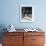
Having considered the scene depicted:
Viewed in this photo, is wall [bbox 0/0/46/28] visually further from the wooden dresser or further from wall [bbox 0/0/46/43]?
the wooden dresser

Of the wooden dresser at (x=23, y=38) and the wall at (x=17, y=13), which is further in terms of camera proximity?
the wall at (x=17, y=13)

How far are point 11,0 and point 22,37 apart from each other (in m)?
1.31

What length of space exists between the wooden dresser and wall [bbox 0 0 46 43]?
58cm

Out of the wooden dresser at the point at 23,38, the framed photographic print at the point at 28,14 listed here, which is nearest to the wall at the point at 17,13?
the framed photographic print at the point at 28,14

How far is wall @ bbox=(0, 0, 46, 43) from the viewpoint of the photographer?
4160 mm

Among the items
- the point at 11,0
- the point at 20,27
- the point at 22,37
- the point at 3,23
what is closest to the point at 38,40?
the point at 22,37

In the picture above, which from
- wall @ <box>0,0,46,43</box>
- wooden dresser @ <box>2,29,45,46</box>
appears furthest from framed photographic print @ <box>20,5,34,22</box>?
wooden dresser @ <box>2,29,45,46</box>

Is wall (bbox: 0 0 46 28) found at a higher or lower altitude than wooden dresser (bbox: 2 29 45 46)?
higher

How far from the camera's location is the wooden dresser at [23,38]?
145 inches

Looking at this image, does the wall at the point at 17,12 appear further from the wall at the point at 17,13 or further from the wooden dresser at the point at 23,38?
the wooden dresser at the point at 23,38

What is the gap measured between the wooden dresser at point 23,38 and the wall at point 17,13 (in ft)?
1.90

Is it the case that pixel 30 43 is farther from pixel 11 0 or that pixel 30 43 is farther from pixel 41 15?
pixel 11 0

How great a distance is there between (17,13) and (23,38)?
36.9 inches

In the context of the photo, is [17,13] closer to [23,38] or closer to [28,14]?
[28,14]
